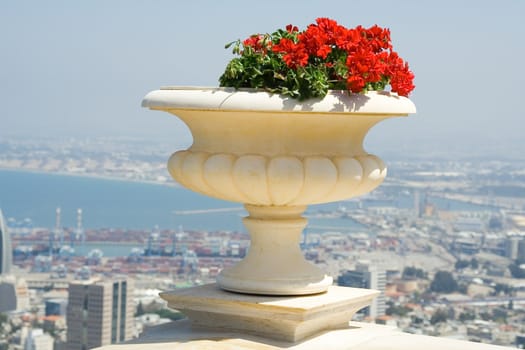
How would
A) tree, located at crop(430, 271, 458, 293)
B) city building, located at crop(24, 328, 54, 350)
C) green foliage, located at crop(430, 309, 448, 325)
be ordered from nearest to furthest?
city building, located at crop(24, 328, 54, 350) → green foliage, located at crop(430, 309, 448, 325) → tree, located at crop(430, 271, 458, 293)

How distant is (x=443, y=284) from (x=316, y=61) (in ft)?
141

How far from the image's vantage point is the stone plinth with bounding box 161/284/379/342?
8.80ft

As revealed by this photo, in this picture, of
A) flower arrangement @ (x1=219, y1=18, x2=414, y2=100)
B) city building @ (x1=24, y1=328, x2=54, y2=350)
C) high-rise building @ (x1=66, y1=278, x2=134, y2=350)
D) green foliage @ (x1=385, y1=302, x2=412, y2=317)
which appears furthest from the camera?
green foliage @ (x1=385, y1=302, x2=412, y2=317)

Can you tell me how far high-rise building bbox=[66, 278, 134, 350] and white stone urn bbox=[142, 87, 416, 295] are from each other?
26463 millimetres

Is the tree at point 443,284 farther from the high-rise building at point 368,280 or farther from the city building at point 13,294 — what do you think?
the city building at point 13,294

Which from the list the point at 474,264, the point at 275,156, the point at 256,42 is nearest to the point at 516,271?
the point at 474,264

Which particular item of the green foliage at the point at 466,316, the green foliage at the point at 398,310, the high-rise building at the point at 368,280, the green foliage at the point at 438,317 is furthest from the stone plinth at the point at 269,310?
the green foliage at the point at 466,316

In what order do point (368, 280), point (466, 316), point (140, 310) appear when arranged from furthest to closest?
point (466, 316) < point (140, 310) < point (368, 280)

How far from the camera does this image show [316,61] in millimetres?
2715

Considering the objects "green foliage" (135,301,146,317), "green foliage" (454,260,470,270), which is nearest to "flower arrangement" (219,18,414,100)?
"green foliage" (135,301,146,317)

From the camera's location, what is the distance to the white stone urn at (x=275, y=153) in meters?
2.62

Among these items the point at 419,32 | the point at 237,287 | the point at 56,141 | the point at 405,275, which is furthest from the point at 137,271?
the point at 237,287

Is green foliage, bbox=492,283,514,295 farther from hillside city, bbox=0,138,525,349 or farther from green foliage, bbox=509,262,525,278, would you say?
green foliage, bbox=509,262,525,278

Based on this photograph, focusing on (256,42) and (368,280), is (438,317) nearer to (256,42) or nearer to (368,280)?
(368,280)
